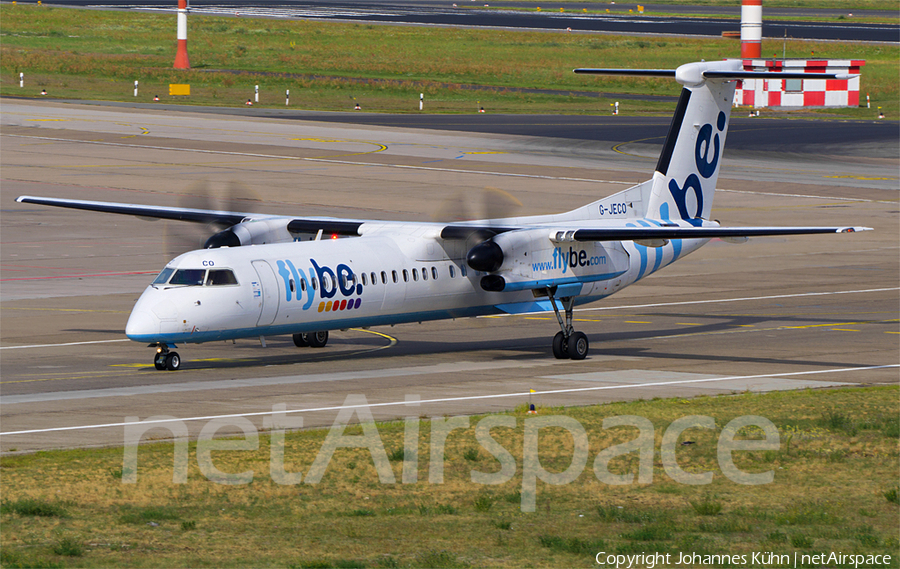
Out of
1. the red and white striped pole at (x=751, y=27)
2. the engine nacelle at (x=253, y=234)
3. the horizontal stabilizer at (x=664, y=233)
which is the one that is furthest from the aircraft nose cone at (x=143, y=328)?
the red and white striped pole at (x=751, y=27)

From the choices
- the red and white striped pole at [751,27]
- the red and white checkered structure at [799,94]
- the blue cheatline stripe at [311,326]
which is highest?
the red and white striped pole at [751,27]

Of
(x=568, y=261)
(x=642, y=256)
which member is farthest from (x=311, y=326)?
(x=642, y=256)

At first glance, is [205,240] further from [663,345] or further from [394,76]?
[394,76]

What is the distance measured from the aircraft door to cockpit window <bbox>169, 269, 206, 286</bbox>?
107 centimetres

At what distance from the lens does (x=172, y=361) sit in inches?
1001

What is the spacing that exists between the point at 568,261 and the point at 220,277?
8.12 meters

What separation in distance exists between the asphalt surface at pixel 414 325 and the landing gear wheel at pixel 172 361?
16.4 inches

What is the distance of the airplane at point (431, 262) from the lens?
24922 millimetres

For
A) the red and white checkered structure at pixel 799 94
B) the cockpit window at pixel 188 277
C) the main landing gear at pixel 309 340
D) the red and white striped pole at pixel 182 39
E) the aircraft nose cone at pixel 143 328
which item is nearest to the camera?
the aircraft nose cone at pixel 143 328

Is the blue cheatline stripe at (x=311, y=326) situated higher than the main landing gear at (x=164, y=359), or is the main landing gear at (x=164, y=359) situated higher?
the blue cheatline stripe at (x=311, y=326)

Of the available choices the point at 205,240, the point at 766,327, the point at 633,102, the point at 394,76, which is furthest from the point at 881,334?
the point at 394,76

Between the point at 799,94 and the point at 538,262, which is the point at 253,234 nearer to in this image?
the point at 538,262
